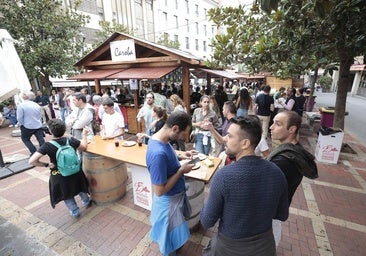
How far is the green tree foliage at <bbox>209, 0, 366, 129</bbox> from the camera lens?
3.06 m

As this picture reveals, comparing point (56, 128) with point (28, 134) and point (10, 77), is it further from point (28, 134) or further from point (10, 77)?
point (28, 134)

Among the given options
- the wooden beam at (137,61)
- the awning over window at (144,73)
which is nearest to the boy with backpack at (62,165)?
the awning over window at (144,73)

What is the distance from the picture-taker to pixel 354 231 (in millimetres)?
3096

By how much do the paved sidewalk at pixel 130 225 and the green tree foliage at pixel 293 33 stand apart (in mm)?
2855

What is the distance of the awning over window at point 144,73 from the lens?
6705mm

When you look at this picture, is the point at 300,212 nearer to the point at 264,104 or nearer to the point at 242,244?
the point at 242,244

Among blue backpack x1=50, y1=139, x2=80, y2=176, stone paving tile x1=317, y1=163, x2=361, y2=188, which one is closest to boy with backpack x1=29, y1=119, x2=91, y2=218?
blue backpack x1=50, y1=139, x2=80, y2=176

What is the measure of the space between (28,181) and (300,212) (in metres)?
6.19

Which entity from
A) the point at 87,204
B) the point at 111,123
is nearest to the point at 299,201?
the point at 87,204

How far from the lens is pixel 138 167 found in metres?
3.43

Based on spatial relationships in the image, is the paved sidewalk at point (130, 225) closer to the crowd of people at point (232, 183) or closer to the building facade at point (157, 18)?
the crowd of people at point (232, 183)

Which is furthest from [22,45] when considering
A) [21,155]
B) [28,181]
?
[28,181]

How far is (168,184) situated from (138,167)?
1.52m

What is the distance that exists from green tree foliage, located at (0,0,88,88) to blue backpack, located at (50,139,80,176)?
9454mm
